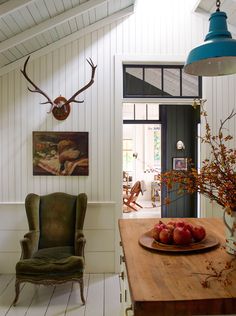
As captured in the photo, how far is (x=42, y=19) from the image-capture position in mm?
3373

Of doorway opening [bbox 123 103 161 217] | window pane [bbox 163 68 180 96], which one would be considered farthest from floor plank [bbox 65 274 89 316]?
doorway opening [bbox 123 103 161 217]

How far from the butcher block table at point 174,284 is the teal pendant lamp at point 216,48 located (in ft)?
3.66

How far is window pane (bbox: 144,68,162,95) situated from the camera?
13.7 feet

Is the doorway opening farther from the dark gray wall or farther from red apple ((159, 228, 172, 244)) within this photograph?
red apple ((159, 228, 172, 244))

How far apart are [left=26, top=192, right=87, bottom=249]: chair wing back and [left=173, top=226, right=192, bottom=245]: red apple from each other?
2.09 m

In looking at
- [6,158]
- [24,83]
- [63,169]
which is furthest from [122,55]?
[6,158]

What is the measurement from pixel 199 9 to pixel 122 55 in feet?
3.89

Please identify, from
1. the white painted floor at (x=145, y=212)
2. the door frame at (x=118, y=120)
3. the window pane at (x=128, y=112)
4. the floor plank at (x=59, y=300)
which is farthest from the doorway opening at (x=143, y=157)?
the floor plank at (x=59, y=300)

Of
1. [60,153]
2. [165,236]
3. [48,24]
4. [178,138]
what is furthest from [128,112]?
[165,236]

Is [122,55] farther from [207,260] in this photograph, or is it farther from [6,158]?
[207,260]

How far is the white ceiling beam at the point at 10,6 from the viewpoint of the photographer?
Result: 2736 mm

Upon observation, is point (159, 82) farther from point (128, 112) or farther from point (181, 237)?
point (128, 112)

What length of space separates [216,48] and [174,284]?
4.26 ft

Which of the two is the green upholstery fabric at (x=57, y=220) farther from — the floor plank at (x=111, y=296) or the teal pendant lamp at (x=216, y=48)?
the teal pendant lamp at (x=216, y=48)
